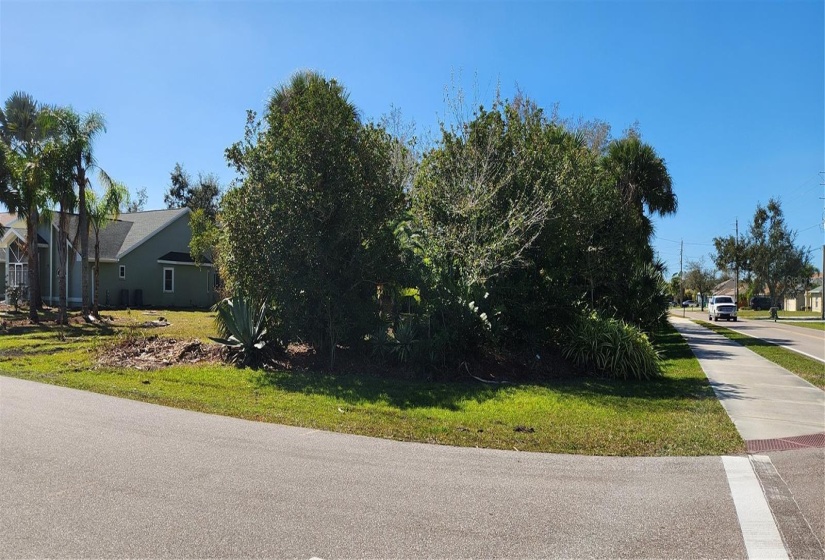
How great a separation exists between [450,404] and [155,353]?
820cm

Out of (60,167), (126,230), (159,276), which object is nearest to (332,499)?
(60,167)

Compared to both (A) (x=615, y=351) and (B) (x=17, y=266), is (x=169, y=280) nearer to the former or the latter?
(B) (x=17, y=266)

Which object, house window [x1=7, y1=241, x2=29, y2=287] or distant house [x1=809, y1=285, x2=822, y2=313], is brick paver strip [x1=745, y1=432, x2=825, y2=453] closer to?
house window [x1=7, y1=241, x2=29, y2=287]

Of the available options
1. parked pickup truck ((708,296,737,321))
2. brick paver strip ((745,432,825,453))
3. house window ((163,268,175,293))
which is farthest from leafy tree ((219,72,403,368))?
parked pickup truck ((708,296,737,321))

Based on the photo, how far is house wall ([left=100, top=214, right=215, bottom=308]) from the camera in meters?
32.4

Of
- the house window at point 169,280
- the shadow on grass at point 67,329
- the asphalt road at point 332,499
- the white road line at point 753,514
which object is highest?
the house window at point 169,280

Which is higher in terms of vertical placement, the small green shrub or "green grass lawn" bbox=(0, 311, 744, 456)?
the small green shrub

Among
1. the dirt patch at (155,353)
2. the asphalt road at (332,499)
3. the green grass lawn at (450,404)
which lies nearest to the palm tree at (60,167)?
the dirt patch at (155,353)

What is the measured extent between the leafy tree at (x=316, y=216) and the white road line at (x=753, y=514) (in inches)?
333

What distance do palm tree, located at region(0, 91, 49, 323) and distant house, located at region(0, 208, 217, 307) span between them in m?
6.48

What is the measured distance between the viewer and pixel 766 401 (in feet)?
34.1

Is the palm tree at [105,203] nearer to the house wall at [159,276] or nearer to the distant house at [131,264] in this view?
the distant house at [131,264]

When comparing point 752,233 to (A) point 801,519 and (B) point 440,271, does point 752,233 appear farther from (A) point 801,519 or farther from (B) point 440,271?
(A) point 801,519

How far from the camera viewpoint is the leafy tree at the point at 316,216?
12.9 meters
